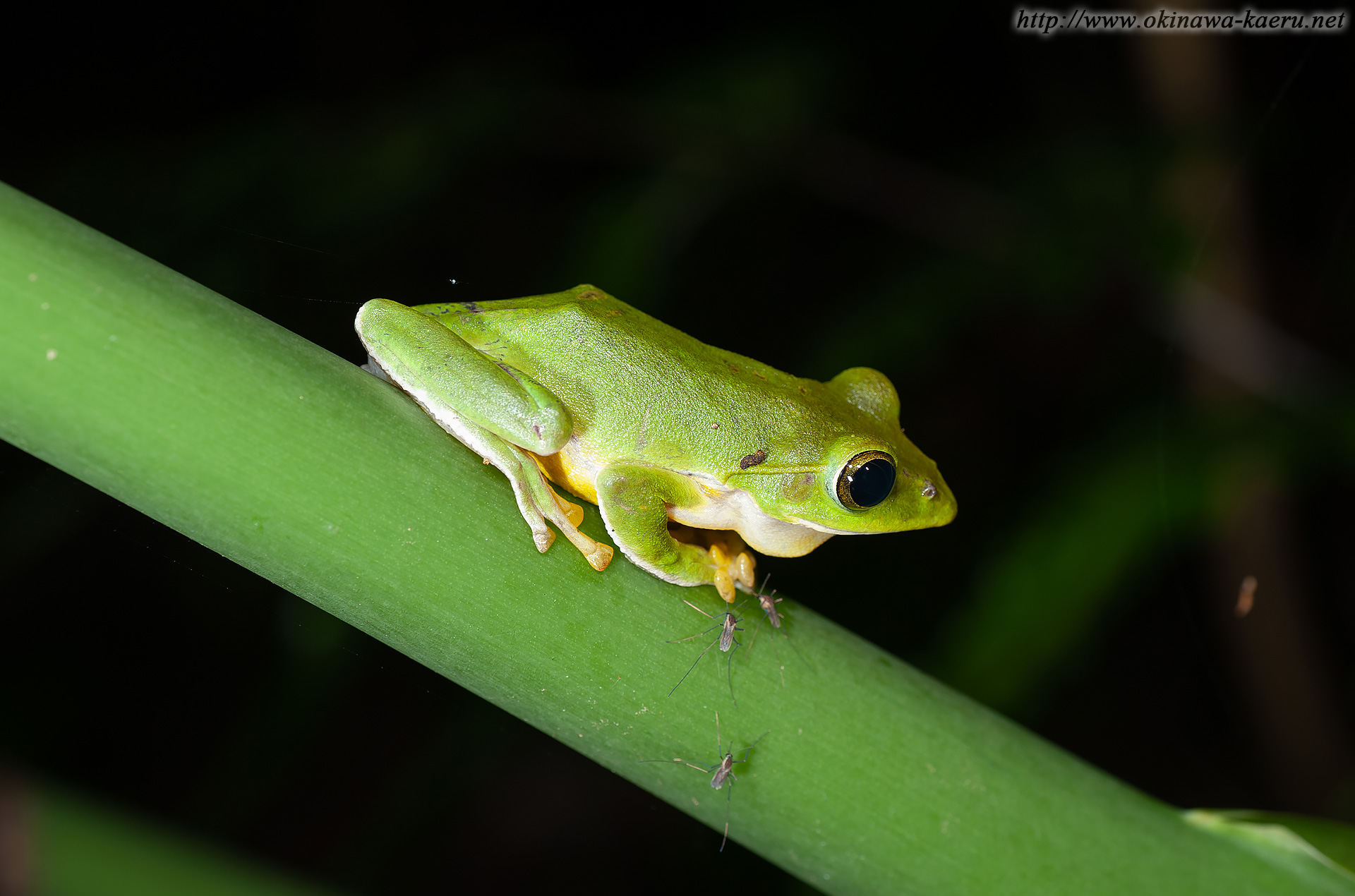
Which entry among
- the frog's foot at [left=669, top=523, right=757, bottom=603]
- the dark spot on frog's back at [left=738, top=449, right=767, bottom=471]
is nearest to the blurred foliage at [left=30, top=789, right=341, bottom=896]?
the frog's foot at [left=669, top=523, right=757, bottom=603]

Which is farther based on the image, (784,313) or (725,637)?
(784,313)

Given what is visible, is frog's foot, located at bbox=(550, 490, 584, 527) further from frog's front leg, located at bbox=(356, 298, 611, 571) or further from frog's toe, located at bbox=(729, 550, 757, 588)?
frog's toe, located at bbox=(729, 550, 757, 588)

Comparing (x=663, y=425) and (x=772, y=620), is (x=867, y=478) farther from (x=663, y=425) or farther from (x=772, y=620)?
(x=772, y=620)

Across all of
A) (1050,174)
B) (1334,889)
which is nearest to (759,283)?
(1050,174)

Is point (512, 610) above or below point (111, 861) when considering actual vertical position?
above

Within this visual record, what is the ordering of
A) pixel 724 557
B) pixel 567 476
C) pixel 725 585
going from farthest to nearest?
1. pixel 567 476
2. pixel 724 557
3. pixel 725 585

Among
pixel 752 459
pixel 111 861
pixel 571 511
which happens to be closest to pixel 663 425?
pixel 752 459

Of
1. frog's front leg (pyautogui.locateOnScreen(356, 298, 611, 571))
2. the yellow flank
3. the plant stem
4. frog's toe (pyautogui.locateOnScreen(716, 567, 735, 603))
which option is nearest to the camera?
the plant stem
